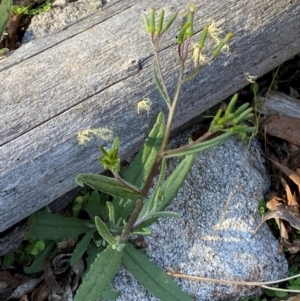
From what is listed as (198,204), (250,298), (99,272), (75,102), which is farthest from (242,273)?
(75,102)

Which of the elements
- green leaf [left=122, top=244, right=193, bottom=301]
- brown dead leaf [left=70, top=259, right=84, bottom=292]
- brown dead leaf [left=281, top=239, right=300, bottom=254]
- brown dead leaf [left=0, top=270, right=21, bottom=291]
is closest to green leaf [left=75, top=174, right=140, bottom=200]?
green leaf [left=122, top=244, right=193, bottom=301]

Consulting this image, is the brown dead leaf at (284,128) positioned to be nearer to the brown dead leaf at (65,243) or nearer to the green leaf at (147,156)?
the green leaf at (147,156)

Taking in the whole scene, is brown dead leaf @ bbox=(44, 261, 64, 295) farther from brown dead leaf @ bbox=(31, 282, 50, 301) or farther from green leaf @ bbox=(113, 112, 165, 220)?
green leaf @ bbox=(113, 112, 165, 220)

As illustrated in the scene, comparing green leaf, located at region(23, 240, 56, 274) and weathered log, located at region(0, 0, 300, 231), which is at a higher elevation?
weathered log, located at region(0, 0, 300, 231)

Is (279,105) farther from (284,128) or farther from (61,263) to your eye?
(61,263)

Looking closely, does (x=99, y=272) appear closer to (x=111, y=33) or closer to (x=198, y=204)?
(x=198, y=204)

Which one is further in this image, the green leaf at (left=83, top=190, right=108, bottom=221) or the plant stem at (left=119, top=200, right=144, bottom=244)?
the green leaf at (left=83, top=190, right=108, bottom=221)
